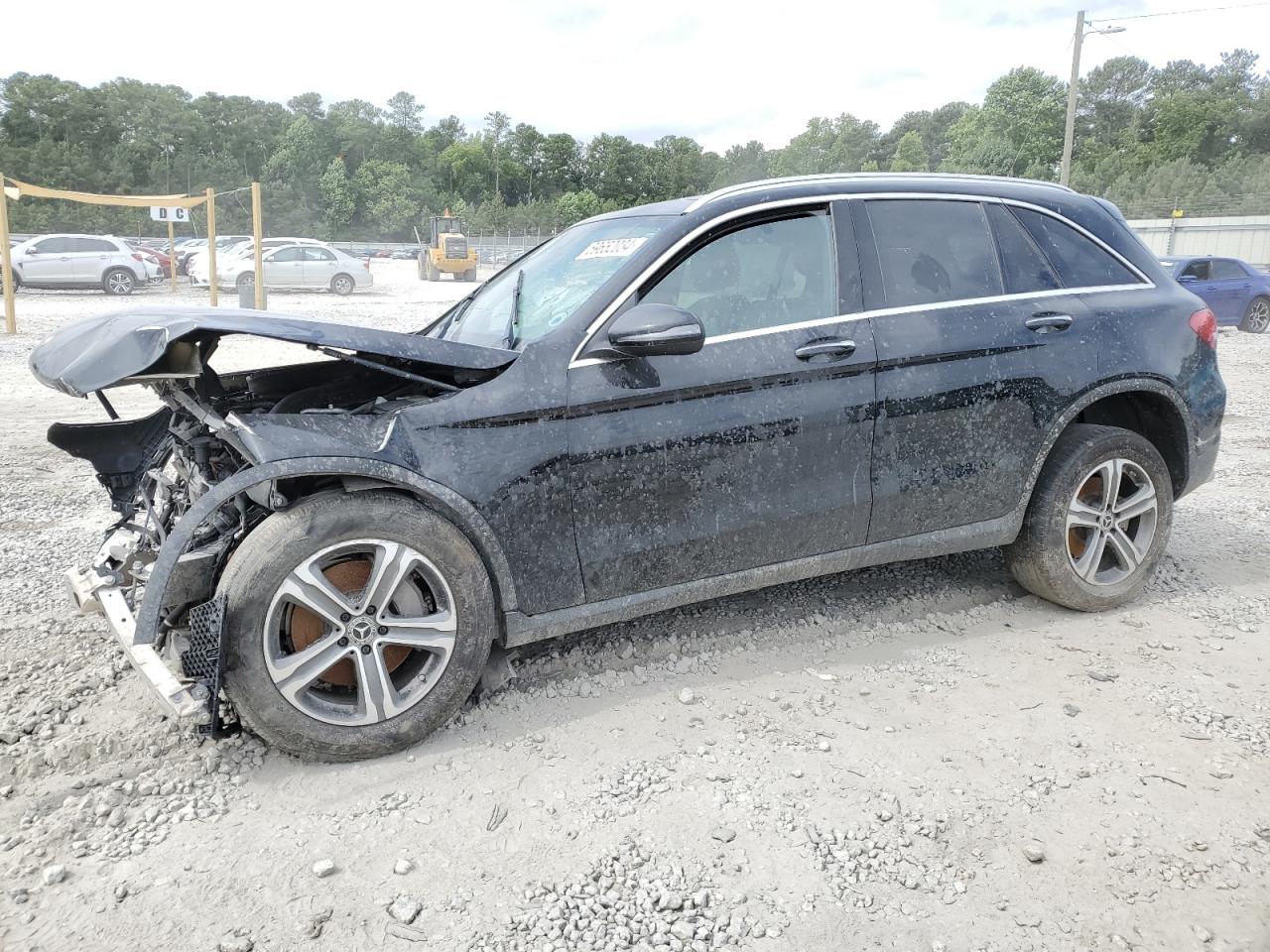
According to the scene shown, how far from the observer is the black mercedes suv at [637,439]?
2854 millimetres

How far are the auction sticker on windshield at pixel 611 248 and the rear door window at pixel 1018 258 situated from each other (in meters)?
1.64

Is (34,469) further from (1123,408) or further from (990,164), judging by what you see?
(990,164)

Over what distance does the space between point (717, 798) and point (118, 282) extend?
2674cm

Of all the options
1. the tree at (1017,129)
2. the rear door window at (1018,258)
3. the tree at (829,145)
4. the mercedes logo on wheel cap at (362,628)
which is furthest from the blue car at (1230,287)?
the tree at (829,145)

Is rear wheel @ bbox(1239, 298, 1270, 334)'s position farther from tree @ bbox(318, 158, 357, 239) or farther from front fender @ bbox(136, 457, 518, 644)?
tree @ bbox(318, 158, 357, 239)

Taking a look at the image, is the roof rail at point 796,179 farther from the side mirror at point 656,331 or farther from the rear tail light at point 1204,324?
the rear tail light at point 1204,324

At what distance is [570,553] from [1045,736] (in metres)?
1.74

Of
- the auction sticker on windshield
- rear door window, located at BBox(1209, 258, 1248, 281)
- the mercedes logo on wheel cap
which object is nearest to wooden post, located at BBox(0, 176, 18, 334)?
the auction sticker on windshield

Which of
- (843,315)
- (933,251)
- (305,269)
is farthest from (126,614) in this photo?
(305,269)

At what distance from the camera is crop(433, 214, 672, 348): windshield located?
11.2 feet

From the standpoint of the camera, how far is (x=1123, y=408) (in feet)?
14.3

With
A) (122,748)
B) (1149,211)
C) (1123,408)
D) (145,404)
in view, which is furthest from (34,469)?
Result: (1149,211)

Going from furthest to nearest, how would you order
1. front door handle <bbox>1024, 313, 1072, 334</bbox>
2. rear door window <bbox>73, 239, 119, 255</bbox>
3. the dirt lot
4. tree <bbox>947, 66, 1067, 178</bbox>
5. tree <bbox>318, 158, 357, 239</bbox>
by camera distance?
tree <bbox>318, 158, 357, 239</bbox> < tree <bbox>947, 66, 1067, 178</bbox> < rear door window <bbox>73, 239, 119, 255</bbox> < front door handle <bbox>1024, 313, 1072, 334</bbox> < the dirt lot

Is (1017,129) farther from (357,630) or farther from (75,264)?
(357,630)
